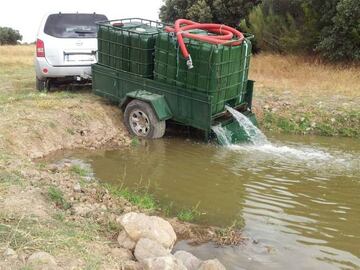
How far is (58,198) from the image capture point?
605 centimetres

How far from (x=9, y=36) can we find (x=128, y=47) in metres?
46.6

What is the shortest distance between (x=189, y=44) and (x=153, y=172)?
8.70 ft

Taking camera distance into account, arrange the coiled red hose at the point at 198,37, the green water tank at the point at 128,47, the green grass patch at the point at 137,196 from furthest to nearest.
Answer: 1. the green water tank at the point at 128,47
2. the coiled red hose at the point at 198,37
3. the green grass patch at the point at 137,196

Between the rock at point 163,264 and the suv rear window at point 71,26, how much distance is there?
8013 mm

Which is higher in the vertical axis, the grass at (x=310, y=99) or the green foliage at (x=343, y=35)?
the green foliage at (x=343, y=35)

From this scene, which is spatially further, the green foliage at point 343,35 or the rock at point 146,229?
the green foliage at point 343,35

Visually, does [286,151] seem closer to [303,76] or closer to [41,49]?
[41,49]

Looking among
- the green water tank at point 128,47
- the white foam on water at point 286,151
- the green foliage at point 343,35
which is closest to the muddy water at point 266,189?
the white foam on water at point 286,151

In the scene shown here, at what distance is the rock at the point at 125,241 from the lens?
5027mm

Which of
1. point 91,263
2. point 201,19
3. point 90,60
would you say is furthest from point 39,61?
point 201,19

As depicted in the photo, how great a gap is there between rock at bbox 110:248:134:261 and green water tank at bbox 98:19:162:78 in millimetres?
5709

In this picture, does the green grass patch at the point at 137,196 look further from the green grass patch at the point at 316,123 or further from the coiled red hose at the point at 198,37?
A: the green grass patch at the point at 316,123

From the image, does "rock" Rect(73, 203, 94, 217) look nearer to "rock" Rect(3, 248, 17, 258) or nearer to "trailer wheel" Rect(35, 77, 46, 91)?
"rock" Rect(3, 248, 17, 258)

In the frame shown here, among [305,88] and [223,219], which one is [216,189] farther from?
[305,88]
